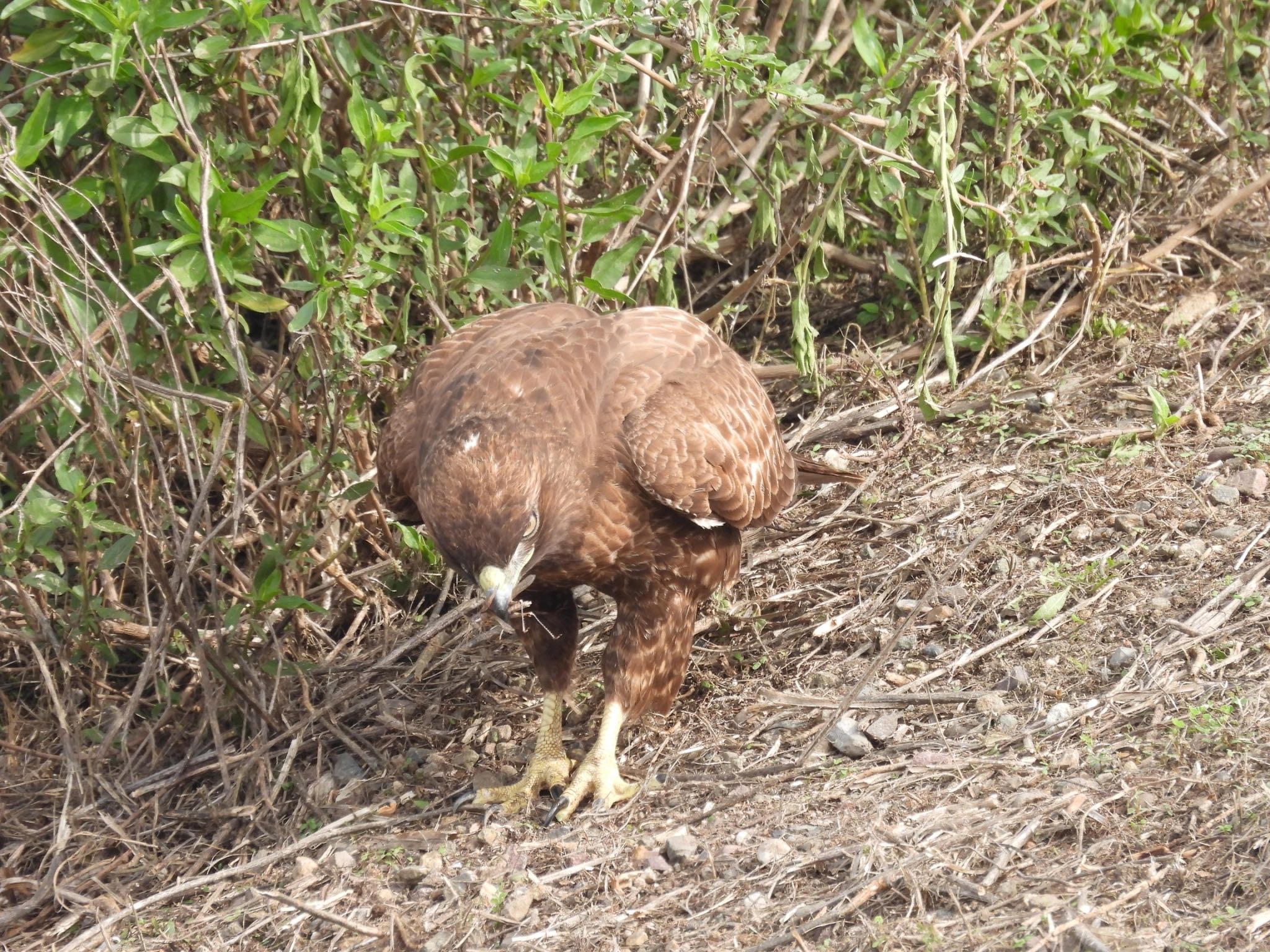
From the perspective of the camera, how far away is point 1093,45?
640cm

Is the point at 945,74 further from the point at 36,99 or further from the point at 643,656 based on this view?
the point at 36,99

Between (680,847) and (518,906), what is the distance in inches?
19.4

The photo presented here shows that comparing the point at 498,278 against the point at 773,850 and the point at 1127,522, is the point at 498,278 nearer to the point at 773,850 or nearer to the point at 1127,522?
the point at 773,850

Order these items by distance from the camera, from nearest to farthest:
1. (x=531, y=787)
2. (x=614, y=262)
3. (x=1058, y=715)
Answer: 1. (x=1058, y=715)
2. (x=531, y=787)
3. (x=614, y=262)

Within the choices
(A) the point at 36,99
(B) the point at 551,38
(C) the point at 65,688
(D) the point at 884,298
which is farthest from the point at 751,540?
(A) the point at 36,99

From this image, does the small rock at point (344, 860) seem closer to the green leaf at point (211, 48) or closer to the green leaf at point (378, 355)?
the green leaf at point (378, 355)

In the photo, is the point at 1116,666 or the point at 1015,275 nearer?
the point at 1116,666

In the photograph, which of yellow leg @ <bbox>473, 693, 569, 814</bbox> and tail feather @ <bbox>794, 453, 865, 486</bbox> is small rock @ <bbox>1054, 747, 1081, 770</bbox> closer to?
yellow leg @ <bbox>473, 693, 569, 814</bbox>

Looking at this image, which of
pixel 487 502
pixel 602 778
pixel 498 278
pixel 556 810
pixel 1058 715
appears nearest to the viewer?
pixel 487 502

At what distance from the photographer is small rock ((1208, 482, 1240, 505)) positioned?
5141mm

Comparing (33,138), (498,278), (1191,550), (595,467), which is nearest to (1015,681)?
(1191,550)

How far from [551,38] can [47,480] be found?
8.49 ft

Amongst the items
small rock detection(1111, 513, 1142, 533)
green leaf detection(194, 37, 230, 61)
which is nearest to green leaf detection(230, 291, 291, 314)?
green leaf detection(194, 37, 230, 61)

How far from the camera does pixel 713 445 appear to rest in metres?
4.57
